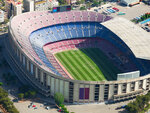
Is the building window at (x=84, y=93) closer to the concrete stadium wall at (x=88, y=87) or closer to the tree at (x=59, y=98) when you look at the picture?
the concrete stadium wall at (x=88, y=87)

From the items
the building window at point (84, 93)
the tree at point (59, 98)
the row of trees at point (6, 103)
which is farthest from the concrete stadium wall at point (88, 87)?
the row of trees at point (6, 103)

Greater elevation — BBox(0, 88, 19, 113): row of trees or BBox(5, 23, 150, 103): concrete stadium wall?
BBox(5, 23, 150, 103): concrete stadium wall

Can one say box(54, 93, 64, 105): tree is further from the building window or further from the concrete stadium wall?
the building window

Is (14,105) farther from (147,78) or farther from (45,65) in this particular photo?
(147,78)

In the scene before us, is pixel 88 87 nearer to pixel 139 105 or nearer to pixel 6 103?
pixel 139 105

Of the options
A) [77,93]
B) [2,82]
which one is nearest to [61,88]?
[77,93]

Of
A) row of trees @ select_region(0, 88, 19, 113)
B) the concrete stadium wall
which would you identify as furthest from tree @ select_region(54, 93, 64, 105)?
row of trees @ select_region(0, 88, 19, 113)

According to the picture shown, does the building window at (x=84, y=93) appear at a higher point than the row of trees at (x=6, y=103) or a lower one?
higher
